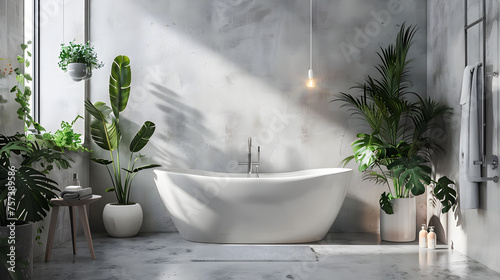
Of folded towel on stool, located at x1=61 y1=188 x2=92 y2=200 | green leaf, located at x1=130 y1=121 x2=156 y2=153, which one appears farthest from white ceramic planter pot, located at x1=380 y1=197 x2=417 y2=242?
folded towel on stool, located at x1=61 y1=188 x2=92 y2=200

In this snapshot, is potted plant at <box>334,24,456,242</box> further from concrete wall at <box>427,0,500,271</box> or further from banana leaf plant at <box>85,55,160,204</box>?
banana leaf plant at <box>85,55,160,204</box>

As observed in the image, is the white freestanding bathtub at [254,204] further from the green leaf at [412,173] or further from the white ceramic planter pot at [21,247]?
the white ceramic planter pot at [21,247]

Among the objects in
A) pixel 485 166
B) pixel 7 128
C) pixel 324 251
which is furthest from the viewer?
pixel 324 251

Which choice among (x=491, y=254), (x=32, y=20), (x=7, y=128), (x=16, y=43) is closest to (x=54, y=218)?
(x=7, y=128)

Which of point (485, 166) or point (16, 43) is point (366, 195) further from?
point (16, 43)

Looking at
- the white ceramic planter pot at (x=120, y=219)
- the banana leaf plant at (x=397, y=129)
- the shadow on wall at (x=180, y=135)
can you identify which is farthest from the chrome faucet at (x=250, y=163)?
the white ceramic planter pot at (x=120, y=219)

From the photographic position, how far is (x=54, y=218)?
362 centimetres

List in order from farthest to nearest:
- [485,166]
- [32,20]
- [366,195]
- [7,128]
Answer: [366,195] < [32,20] < [485,166] < [7,128]

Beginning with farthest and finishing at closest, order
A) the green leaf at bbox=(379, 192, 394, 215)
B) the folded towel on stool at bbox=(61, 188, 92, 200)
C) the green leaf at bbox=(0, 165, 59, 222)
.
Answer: the green leaf at bbox=(379, 192, 394, 215) → the folded towel on stool at bbox=(61, 188, 92, 200) → the green leaf at bbox=(0, 165, 59, 222)

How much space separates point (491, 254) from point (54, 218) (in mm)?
3349

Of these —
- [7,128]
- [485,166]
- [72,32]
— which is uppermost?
[72,32]

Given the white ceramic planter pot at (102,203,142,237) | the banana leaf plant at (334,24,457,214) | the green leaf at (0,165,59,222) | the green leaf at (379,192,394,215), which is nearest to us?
the green leaf at (0,165,59,222)

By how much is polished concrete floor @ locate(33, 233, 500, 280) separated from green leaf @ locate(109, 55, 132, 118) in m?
1.39

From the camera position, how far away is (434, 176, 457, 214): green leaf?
3979 mm
